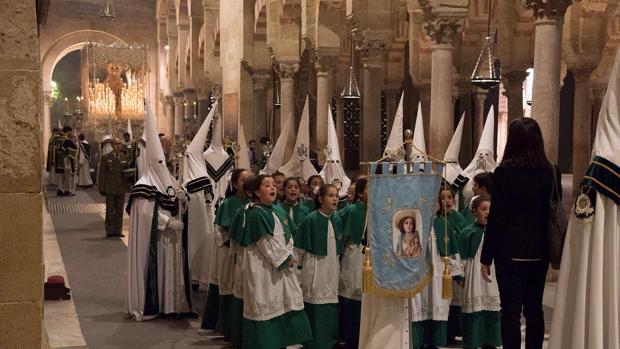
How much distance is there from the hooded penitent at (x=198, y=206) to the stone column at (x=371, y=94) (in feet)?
A: 21.4

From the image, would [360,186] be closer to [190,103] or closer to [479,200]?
[479,200]

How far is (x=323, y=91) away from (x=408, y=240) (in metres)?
12.7

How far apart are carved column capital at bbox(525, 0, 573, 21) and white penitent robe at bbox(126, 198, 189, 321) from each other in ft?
15.7

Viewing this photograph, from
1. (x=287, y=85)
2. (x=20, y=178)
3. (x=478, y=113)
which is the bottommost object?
(x=20, y=178)

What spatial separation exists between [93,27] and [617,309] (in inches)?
1401

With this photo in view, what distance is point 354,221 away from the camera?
243 inches

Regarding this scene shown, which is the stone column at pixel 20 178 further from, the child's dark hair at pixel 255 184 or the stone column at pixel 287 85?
the stone column at pixel 287 85

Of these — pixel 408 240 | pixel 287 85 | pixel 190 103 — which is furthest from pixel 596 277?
pixel 190 103

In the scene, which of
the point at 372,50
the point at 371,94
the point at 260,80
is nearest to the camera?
Answer: the point at 372,50

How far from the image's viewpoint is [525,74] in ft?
52.3

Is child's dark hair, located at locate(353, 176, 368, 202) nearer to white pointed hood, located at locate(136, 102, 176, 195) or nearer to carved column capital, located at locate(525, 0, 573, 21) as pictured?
white pointed hood, located at locate(136, 102, 176, 195)

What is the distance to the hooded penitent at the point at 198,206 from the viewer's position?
800 cm

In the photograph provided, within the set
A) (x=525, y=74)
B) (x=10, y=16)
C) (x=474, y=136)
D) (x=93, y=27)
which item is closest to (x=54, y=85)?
(x=93, y=27)

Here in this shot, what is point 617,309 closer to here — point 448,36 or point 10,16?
→ point 10,16
